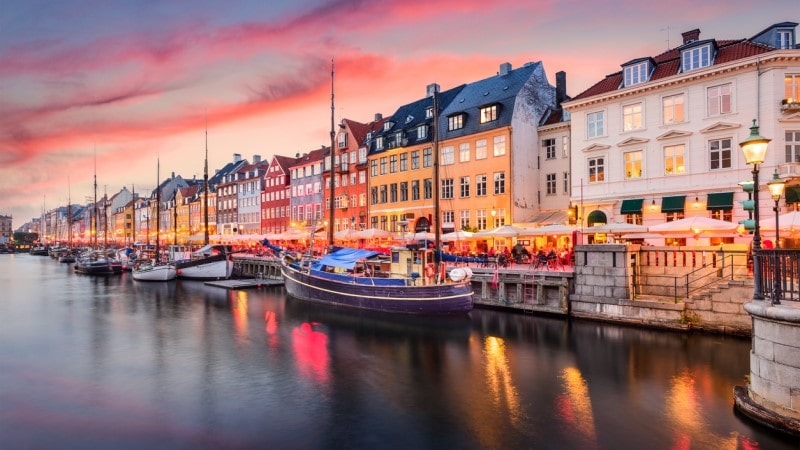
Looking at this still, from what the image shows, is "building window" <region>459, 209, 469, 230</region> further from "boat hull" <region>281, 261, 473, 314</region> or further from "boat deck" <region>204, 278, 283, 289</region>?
"boat deck" <region>204, 278, 283, 289</region>

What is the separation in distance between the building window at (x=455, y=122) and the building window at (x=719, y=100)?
70.8 feet

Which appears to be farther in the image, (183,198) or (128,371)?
(183,198)

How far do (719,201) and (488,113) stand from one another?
815 inches

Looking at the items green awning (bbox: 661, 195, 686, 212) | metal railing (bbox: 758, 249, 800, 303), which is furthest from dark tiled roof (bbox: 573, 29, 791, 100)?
metal railing (bbox: 758, 249, 800, 303)

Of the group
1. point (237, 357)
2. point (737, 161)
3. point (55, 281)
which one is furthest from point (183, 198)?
point (737, 161)

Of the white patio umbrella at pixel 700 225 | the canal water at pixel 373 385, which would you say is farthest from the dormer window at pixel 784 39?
the canal water at pixel 373 385

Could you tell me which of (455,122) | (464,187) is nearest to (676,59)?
(464,187)

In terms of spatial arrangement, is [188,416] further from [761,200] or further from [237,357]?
[761,200]

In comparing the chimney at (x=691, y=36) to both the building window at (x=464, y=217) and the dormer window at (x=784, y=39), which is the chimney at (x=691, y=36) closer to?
the dormer window at (x=784, y=39)

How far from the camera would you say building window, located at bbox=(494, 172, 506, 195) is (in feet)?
136

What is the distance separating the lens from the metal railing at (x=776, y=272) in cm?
1016

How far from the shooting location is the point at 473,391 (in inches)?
592

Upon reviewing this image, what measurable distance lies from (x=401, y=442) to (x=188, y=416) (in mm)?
6223

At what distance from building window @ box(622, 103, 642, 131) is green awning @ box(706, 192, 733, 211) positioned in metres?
6.53
